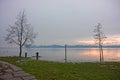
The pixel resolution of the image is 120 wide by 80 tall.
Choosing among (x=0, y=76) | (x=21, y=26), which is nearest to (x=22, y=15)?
(x=21, y=26)

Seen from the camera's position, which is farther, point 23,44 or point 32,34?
point 32,34

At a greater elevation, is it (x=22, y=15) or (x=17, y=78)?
(x=22, y=15)

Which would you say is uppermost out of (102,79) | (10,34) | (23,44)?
(10,34)

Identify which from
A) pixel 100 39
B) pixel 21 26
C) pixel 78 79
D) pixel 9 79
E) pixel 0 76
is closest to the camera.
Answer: pixel 9 79

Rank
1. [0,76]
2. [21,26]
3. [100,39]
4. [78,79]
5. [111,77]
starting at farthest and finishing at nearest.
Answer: [100,39], [21,26], [111,77], [78,79], [0,76]

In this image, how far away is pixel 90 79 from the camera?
277 inches

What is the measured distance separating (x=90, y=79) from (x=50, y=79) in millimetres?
1772

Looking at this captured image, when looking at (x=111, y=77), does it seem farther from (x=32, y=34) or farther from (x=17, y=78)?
(x=32, y=34)

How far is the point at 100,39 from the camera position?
1062 inches

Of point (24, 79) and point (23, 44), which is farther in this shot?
point (23, 44)

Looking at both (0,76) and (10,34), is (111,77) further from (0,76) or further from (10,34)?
(10,34)

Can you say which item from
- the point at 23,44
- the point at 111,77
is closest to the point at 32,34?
the point at 23,44

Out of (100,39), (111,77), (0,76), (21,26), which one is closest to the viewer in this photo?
(0,76)

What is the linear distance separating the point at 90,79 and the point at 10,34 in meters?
20.8
